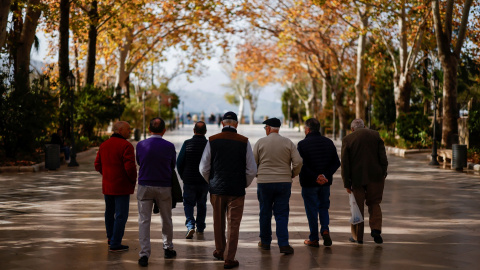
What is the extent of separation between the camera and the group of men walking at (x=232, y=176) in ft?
25.9

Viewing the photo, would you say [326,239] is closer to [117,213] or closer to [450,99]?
[117,213]

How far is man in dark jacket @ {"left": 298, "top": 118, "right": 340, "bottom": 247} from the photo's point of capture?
29.3ft

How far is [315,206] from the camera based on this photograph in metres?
9.00

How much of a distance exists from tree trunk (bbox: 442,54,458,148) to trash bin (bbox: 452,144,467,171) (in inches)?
152

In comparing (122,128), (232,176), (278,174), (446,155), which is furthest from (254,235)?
(446,155)

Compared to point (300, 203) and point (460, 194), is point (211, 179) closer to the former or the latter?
point (300, 203)

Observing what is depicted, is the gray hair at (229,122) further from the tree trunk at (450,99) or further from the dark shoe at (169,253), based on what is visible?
the tree trunk at (450,99)

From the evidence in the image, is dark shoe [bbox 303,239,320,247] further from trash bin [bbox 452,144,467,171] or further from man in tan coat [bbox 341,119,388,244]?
trash bin [bbox 452,144,467,171]

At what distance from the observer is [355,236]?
9273 millimetres

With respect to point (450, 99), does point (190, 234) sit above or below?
below

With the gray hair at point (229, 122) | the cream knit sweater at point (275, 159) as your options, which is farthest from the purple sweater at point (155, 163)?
the cream knit sweater at point (275, 159)

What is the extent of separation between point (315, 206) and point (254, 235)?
4.02 ft

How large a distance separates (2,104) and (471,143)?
16.1 meters

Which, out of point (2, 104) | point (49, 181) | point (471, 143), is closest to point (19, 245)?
point (49, 181)
